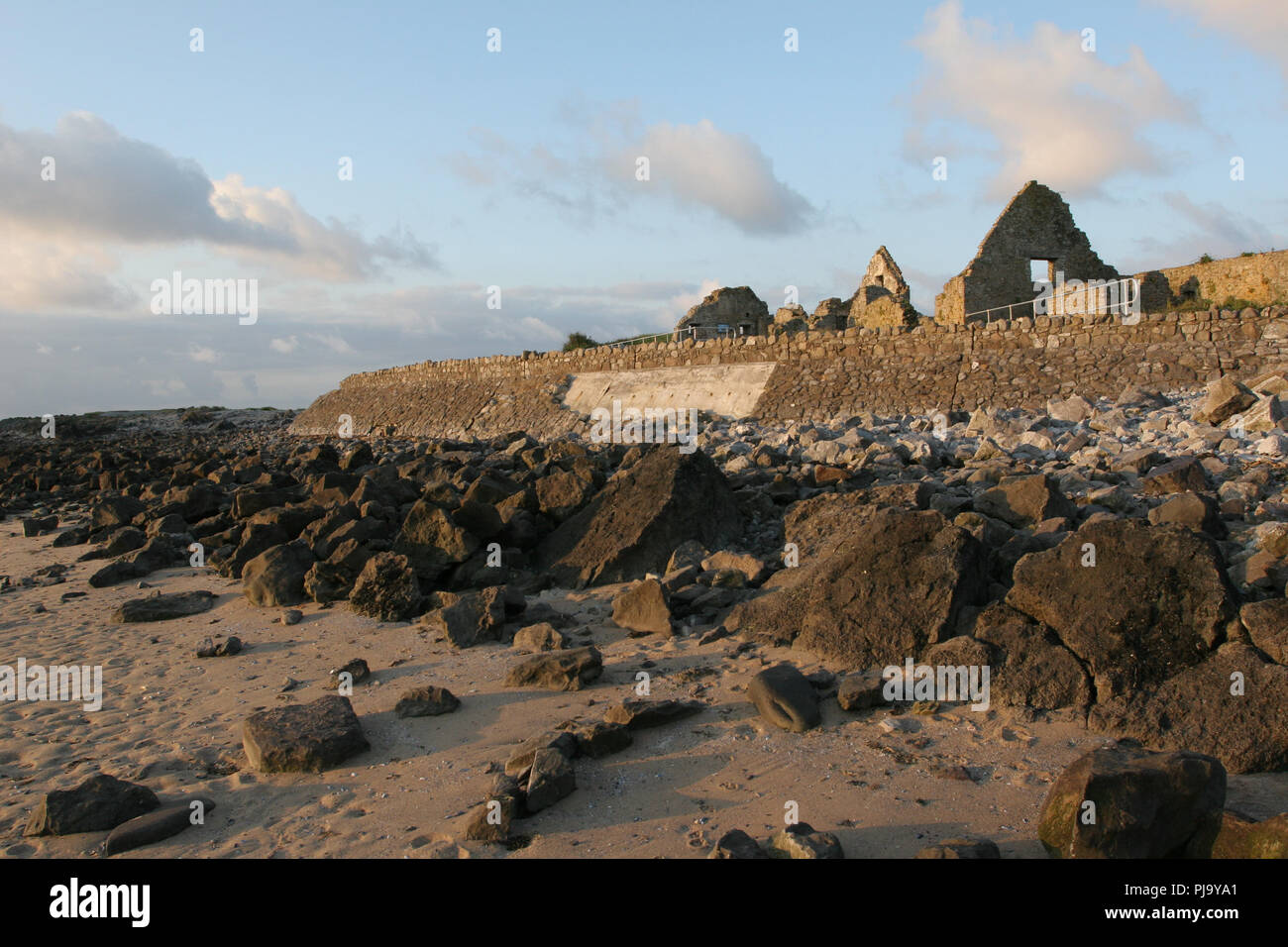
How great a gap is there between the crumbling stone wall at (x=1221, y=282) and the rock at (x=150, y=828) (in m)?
26.5

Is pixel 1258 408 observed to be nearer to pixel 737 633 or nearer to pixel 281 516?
pixel 737 633

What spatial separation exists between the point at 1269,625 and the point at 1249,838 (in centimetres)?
176

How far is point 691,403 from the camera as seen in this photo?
21.6 meters

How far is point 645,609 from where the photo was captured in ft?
21.0

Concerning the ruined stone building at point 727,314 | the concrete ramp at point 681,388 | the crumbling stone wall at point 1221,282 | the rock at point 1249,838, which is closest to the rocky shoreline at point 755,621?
the rock at point 1249,838

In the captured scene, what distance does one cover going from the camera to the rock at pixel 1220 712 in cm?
400

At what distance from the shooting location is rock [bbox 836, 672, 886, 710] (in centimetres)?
475

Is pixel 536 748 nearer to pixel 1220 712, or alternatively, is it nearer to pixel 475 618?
pixel 475 618

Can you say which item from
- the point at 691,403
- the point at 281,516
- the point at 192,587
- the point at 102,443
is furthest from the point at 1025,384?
the point at 102,443

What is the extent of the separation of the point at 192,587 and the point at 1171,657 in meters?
9.23

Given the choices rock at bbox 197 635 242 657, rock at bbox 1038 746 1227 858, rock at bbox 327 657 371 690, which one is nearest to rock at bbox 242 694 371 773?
rock at bbox 327 657 371 690

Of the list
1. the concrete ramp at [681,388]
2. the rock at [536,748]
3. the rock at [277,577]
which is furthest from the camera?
the concrete ramp at [681,388]

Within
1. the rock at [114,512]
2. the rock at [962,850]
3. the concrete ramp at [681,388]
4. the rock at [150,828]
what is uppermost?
the concrete ramp at [681,388]

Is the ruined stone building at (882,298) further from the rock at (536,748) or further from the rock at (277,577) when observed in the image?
the rock at (536,748)
